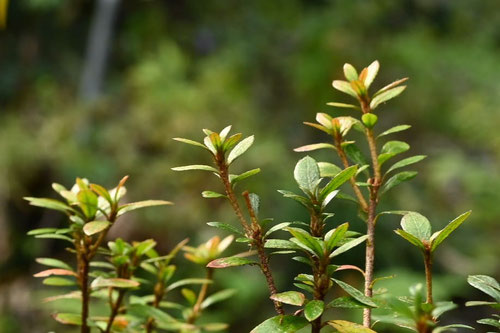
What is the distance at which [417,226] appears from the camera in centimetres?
36

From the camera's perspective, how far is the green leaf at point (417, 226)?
0.35m

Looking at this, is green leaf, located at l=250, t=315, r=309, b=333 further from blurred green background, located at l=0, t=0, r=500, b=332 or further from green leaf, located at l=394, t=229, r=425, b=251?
blurred green background, located at l=0, t=0, r=500, b=332

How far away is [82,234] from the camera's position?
0.41 m

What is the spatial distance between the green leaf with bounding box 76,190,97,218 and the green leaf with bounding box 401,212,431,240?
0.71 ft

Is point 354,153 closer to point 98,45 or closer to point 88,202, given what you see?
point 88,202

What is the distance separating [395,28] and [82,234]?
5.05m

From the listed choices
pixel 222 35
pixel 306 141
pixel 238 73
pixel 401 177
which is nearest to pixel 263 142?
pixel 306 141

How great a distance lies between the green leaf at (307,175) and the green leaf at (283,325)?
81 millimetres

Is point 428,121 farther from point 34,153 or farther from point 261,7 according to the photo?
point 34,153

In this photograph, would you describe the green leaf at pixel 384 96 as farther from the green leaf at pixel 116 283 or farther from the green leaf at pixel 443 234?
the green leaf at pixel 116 283

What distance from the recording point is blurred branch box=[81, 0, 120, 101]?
15.7 ft

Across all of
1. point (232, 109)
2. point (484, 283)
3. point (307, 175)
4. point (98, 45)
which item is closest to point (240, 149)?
point (307, 175)

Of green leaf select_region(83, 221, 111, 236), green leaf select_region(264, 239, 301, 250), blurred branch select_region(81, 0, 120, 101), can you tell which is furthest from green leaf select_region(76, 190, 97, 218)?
blurred branch select_region(81, 0, 120, 101)


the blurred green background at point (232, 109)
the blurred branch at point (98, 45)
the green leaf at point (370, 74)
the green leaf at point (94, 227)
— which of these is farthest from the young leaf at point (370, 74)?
the blurred branch at point (98, 45)
